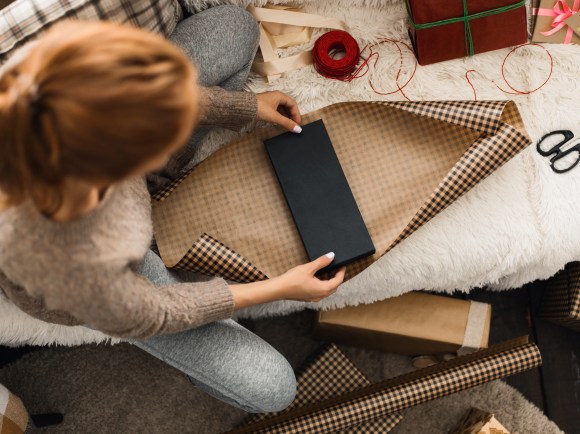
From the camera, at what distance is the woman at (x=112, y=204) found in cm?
47

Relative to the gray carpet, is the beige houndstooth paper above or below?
above

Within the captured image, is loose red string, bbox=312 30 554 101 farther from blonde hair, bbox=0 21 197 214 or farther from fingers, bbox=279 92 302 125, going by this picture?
blonde hair, bbox=0 21 197 214

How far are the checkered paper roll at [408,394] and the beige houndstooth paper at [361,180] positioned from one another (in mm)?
208

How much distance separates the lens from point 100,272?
0.65m

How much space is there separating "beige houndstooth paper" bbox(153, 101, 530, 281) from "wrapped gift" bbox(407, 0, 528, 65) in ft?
0.43

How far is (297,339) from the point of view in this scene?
124cm

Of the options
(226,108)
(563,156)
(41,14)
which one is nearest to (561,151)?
(563,156)

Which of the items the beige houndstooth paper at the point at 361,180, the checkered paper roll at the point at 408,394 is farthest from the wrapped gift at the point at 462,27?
the checkered paper roll at the point at 408,394

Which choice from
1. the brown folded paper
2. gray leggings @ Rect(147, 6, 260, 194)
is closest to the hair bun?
gray leggings @ Rect(147, 6, 260, 194)

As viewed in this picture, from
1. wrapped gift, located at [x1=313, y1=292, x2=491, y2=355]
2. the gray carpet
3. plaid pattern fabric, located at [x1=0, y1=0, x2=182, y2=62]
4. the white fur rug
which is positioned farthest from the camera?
the gray carpet

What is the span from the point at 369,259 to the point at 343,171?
0.50 ft

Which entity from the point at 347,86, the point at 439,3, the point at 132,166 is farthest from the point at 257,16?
the point at 132,166

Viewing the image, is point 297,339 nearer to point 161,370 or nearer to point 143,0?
point 161,370

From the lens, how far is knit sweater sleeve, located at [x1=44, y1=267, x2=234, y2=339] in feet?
2.14
